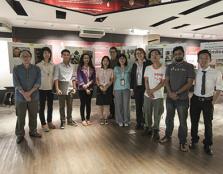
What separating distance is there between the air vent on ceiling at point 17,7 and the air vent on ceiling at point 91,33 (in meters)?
2.55

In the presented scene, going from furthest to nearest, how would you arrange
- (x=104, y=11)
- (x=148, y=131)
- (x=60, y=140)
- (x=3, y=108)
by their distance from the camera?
(x=3, y=108) < (x=104, y=11) < (x=148, y=131) < (x=60, y=140)

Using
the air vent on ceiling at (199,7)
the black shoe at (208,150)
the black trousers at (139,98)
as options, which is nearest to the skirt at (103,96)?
the black trousers at (139,98)

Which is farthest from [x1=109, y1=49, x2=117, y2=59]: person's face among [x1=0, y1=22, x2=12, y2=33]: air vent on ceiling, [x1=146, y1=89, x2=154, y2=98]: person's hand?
[x1=0, y1=22, x2=12, y2=33]: air vent on ceiling

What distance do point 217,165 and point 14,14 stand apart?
6.43 m

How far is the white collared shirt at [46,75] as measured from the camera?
4633mm

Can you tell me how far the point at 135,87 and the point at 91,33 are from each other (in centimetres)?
469

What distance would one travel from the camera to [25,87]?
13.4 feet

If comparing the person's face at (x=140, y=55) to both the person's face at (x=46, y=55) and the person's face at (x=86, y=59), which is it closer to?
the person's face at (x=86, y=59)

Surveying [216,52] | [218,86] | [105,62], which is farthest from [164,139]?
[105,62]

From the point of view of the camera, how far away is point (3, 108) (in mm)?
7578

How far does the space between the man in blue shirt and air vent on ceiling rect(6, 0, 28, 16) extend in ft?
7.02

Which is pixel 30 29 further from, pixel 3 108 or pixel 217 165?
pixel 217 165

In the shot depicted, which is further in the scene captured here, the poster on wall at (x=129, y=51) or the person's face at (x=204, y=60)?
the poster on wall at (x=129, y=51)

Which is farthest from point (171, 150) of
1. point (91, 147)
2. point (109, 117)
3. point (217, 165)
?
point (109, 117)
